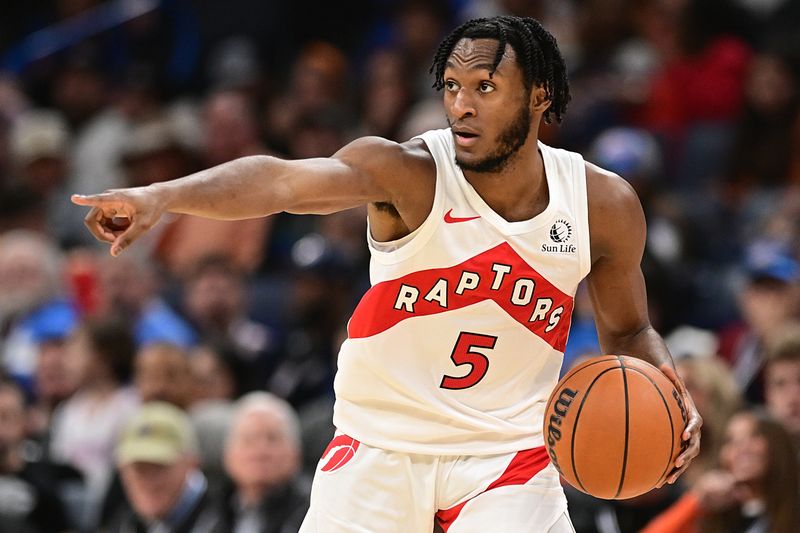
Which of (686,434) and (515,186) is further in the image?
(515,186)

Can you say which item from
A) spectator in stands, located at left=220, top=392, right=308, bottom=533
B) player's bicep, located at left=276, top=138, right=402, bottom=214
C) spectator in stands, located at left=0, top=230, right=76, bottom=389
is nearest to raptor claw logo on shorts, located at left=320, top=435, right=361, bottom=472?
player's bicep, located at left=276, top=138, right=402, bottom=214

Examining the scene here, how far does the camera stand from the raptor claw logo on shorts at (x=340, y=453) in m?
4.98

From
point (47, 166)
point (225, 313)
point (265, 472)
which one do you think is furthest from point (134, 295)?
point (265, 472)

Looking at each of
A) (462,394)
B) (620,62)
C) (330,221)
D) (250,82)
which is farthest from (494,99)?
(250,82)

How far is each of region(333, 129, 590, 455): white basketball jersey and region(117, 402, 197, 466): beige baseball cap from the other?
10.0ft

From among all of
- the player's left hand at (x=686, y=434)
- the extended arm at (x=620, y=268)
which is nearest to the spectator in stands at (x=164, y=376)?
the extended arm at (x=620, y=268)

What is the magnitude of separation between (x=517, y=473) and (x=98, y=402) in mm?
4974

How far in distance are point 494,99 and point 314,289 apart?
5110 millimetres

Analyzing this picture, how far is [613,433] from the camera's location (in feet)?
15.7

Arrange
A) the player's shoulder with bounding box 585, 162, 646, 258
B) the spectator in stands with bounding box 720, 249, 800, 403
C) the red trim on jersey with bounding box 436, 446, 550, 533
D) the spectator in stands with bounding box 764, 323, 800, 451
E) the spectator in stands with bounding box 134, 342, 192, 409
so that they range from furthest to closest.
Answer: the spectator in stands with bounding box 134, 342, 192, 409 < the spectator in stands with bounding box 720, 249, 800, 403 < the spectator in stands with bounding box 764, 323, 800, 451 < the player's shoulder with bounding box 585, 162, 646, 258 < the red trim on jersey with bounding box 436, 446, 550, 533

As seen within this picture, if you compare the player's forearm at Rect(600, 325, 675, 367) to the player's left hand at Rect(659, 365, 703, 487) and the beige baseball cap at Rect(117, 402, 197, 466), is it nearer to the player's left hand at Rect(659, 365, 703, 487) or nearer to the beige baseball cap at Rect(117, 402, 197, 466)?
the player's left hand at Rect(659, 365, 703, 487)

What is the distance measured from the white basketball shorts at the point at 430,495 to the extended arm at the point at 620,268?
66 centimetres

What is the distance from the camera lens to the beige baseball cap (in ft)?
25.7

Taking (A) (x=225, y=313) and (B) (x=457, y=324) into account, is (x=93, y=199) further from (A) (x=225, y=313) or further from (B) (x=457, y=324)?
(A) (x=225, y=313)
